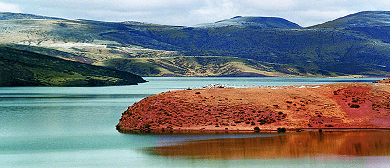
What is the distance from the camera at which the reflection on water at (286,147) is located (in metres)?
35.2

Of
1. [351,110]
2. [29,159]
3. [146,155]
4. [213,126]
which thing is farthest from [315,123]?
[29,159]

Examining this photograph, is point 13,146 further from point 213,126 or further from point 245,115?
point 245,115

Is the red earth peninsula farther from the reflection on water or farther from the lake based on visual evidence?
the reflection on water

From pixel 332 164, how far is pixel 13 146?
23.6m

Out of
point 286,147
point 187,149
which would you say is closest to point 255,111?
point 286,147

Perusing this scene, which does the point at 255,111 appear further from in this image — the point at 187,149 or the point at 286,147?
the point at 187,149

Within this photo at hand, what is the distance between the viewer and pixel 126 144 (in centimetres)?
4047

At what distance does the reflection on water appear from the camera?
116 ft

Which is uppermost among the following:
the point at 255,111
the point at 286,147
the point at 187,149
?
the point at 255,111

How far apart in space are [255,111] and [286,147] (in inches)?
393

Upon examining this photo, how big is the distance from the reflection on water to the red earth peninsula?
2870 mm

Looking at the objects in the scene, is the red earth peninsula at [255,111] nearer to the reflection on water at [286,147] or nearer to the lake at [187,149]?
the lake at [187,149]

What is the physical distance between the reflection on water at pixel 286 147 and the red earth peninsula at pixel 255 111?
9.42 ft

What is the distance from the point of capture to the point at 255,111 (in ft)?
156
